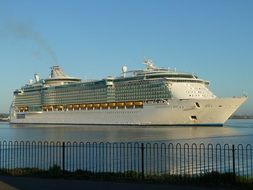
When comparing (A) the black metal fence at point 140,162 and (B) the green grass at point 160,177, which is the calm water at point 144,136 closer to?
(A) the black metal fence at point 140,162

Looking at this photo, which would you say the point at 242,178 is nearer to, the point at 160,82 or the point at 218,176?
the point at 218,176

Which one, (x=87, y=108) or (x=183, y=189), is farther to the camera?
(x=87, y=108)

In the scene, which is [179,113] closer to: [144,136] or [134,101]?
[134,101]

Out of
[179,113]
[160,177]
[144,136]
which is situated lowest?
[144,136]

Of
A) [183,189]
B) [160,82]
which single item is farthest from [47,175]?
[160,82]

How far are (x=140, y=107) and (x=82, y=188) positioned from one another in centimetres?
7383

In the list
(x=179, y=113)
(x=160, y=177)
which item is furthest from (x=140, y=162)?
(x=179, y=113)

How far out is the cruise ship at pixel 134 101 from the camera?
79625mm

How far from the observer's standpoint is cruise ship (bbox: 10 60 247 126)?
3135 inches

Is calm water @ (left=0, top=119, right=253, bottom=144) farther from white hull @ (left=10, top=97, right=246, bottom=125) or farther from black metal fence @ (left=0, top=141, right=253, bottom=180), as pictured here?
black metal fence @ (left=0, top=141, right=253, bottom=180)

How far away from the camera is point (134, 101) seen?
87.6 metres

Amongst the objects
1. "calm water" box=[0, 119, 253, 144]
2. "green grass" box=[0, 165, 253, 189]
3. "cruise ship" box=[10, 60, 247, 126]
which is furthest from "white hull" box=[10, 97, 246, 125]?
"green grass" box=[0, 165, 253, 189]

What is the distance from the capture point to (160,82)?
8469 centimetres

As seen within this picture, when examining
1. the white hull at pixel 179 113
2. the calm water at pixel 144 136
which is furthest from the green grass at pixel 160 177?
the white hull at pixel 179 113
